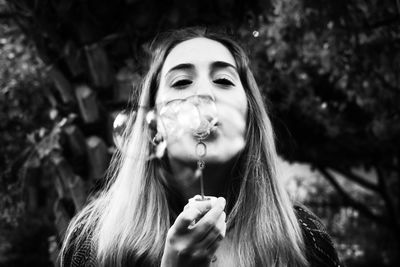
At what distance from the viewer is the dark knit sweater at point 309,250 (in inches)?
63.6

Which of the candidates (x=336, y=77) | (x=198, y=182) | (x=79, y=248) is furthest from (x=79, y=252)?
(x=336, y=77)

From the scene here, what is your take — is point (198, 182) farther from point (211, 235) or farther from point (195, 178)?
point (211, 235)

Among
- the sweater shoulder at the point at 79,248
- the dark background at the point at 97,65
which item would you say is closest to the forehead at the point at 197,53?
the dark background at the point at 97,65

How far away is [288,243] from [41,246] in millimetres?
4233

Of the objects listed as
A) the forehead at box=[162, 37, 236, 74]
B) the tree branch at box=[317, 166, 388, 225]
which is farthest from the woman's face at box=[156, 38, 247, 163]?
the tree branch at box=[317, 166, 388, 225]

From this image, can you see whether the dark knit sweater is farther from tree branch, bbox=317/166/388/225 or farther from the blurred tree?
tree branch, bbox=317/166/388/225

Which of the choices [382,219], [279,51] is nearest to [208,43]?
[279,51]

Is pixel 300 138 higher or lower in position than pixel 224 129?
higher

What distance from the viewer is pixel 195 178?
57.9 inches

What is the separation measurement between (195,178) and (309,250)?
521 millimetres

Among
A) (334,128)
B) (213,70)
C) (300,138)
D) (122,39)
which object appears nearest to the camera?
(213,70)

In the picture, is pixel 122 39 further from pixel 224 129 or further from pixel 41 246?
pixel 41 246

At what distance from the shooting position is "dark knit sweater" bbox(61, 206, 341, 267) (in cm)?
161

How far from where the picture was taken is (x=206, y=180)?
153 centimetres
